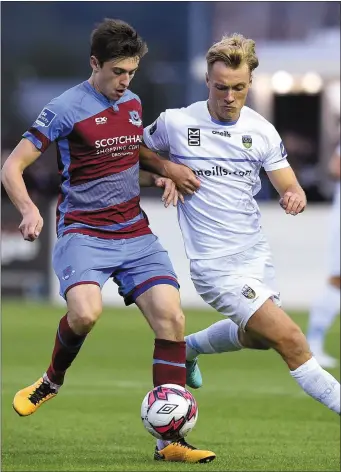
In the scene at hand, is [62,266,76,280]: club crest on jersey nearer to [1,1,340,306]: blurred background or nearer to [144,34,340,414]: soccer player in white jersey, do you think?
[144,34,340,414]: soccer player in white jersey

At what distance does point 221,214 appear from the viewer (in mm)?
8055

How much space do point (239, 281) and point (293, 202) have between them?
584 mm

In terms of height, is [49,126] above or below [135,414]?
above

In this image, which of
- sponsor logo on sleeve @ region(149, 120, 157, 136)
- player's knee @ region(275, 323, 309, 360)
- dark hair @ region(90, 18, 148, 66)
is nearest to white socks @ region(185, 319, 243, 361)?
player's knee @ region(275, 323, 309, 360)

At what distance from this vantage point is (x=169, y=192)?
8.00 meters

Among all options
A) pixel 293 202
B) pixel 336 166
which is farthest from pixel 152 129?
pixel 336 166

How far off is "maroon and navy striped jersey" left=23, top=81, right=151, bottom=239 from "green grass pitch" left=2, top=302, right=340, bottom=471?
141 centimetres

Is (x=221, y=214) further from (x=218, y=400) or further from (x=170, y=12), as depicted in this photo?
(x=170, y=12)

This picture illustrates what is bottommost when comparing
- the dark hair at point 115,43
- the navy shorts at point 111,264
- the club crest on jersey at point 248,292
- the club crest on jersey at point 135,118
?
the club crest on jersey at point 248,292

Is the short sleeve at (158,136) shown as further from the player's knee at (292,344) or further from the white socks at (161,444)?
the white socks at (161,444)

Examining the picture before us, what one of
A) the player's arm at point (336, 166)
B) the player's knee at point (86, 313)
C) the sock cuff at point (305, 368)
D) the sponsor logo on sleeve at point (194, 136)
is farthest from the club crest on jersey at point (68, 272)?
the player's arm at point (336, 166)

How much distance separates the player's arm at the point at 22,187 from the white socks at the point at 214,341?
1536 mm

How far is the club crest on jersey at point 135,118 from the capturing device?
320 inches

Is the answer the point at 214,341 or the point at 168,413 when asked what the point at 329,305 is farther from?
the point at 168,413
